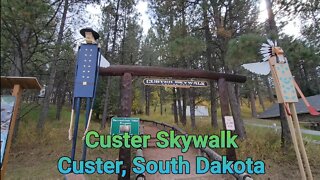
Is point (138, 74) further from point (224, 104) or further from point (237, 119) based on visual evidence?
point (237, 119)

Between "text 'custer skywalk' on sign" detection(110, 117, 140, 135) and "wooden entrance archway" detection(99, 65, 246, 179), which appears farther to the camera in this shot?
"wooden entrance archway" detection(99, 65, 246, 179)

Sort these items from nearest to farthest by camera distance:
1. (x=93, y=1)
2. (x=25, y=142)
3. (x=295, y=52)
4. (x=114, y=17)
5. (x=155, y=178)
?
(x=155, y=178) → (x=295, y=52) → (x=25, y=142) → (x=93, y=1) → (x=114, y=17)

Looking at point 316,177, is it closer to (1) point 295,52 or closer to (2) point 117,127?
(1) point 295,52

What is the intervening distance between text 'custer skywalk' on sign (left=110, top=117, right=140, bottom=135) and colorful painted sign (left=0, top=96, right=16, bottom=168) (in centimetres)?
223

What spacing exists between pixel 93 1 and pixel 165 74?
6.11m

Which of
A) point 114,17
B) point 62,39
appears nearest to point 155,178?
point 62,39

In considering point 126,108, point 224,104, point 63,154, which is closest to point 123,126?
point 126,108

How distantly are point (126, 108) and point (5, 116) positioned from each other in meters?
2.72

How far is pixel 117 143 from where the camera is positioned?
520 cm

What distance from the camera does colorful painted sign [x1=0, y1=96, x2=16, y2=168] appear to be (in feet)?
10.5

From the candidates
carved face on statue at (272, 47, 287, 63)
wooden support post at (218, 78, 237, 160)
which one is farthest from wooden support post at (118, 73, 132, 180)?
carved face on statue at (272, 47, 287, 63)

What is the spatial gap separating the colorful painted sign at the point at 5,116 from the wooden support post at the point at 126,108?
2.56m

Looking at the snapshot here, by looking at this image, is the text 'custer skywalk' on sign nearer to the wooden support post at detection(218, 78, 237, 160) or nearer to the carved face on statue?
the wooden support post at detection(218, 78, 237, 160)

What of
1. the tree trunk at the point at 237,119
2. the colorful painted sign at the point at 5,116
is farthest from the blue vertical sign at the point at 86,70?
the tree trunk at the point at 237,119
